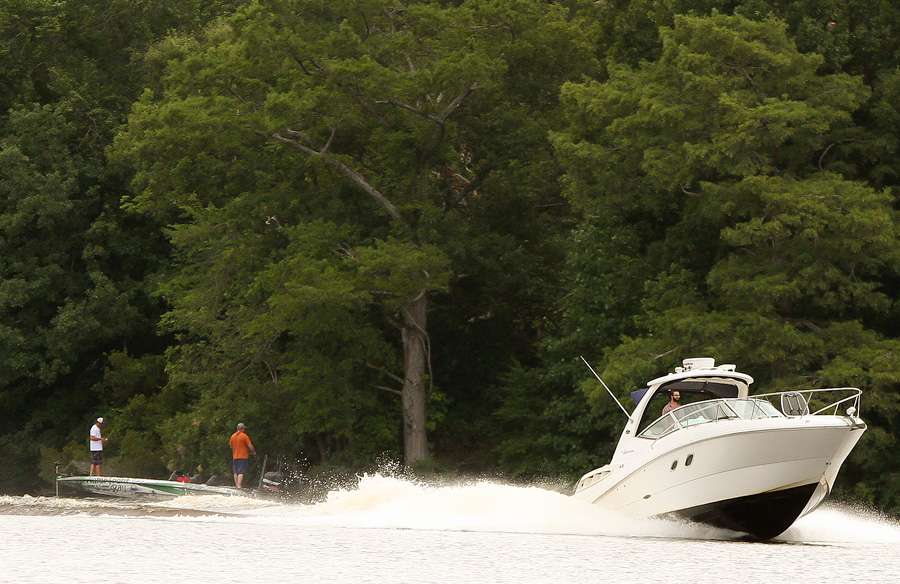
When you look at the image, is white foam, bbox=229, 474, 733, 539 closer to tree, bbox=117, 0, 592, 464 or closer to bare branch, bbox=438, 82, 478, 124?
tree, bbox=117, 0, 592, 464

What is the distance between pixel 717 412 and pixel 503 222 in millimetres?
21711

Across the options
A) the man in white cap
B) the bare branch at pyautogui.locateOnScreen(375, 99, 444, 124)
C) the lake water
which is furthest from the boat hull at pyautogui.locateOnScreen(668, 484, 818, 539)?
the man in white cap

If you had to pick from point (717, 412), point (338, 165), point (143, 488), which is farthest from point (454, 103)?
point (717, 412)

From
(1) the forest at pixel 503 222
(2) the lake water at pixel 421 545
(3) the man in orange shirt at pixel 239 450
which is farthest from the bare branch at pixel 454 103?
(2) the lake water at pixel 421 545

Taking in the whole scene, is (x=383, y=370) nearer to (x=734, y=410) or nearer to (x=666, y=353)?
(x=666, y=353)

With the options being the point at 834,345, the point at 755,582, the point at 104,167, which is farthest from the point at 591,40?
the point at 755,582

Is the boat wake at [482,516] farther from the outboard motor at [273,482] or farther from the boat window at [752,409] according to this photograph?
the outboard motor at [273,482]

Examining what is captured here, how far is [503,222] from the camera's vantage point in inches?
1720

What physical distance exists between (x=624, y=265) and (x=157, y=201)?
1289 centimetres

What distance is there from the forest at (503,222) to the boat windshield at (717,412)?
10.2 m

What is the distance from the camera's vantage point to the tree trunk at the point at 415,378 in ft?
135

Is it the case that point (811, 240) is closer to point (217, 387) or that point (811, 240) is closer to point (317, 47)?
point (317, 47)

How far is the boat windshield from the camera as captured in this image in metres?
22.2

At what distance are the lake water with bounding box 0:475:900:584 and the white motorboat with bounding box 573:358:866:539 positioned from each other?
42cm
